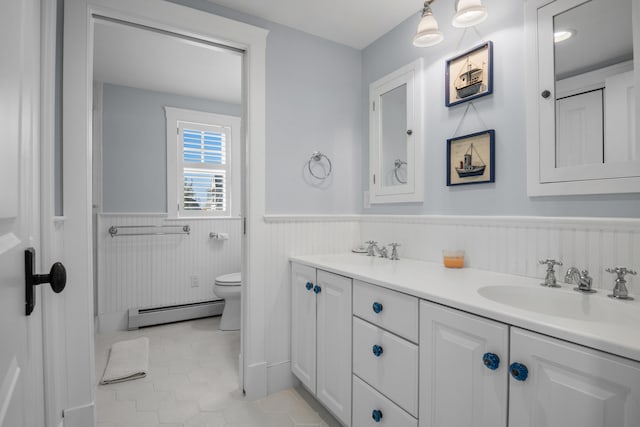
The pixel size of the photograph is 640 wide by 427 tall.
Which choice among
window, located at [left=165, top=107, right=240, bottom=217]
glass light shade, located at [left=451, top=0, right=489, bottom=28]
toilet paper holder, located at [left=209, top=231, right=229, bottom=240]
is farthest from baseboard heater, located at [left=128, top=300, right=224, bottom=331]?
glass light shade, located at [left=451, top=0, right=489, bottom=28]

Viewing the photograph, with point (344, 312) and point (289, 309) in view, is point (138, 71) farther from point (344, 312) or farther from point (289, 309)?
point (344, 312)

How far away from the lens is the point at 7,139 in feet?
1.45

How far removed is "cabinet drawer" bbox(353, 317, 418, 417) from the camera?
123 cm

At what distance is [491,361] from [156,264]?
3.20 m

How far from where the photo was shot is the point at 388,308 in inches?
53.2

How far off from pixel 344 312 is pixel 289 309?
66cm

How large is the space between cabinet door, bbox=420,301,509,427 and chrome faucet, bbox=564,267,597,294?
0.54 meters

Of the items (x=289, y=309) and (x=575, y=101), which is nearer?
(x=575, y=101)

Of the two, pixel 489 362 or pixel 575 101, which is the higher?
pixel 575 101

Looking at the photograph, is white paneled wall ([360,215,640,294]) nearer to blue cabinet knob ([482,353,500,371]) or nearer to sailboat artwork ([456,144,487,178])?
sailboat artwork ([456,144,487,178])

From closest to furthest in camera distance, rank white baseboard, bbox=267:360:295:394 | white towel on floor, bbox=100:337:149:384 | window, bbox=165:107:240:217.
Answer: white baseboard, bbox=267:360:295:394 → white towel on floor, bbox=100:337:149:384 → window, bbox=165:107:240:217

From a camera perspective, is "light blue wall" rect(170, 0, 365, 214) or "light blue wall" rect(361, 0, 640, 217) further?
"light blue wall" rect(170, 0, 365, 214)

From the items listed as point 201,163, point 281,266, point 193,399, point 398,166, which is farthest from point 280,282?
point 201,163

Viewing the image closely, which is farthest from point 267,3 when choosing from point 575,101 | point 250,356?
point 250,356
